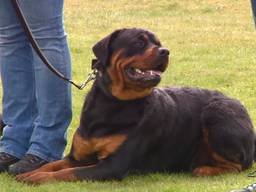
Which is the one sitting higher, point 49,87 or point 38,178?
point 49,87

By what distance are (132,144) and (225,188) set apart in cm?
78

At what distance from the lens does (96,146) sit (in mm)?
5484

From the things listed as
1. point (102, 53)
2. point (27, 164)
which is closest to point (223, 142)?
point (102, 53)

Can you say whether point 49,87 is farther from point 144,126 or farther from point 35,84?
point 144,126

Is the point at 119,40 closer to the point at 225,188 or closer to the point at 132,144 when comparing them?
the point at 132,144

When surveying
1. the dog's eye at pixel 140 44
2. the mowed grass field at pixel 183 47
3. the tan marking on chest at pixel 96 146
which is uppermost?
the dog's eye at pixel 140 44

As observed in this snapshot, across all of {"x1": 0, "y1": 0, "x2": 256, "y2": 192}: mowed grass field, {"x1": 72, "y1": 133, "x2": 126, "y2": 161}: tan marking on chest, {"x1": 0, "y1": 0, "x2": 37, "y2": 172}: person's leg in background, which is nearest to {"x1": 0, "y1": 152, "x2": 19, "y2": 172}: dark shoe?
{"x1": 0, "y1": 0, "x2": 37, "y2": 172}: person's leg in background

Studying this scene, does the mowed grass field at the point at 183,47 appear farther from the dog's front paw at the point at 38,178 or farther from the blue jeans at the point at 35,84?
the blue jeans at the point at 35,84

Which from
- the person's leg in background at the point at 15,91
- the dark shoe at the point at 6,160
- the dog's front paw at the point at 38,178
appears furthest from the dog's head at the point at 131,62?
the dark shoe at the point at 6,160

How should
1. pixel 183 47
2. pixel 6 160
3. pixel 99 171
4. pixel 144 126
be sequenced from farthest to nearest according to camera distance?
1. pixel 183 47
2. pixel 6 160
3. pixel 144 126
4. pixel 99 171

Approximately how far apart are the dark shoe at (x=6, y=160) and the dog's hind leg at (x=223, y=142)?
1.44 meters

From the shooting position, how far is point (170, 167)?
592 cm

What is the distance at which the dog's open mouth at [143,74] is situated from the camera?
526 centimetres

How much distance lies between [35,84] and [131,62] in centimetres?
93
